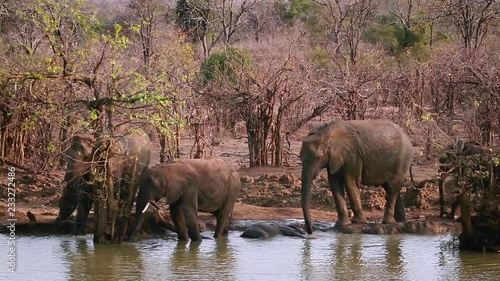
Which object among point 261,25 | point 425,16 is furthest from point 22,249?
point 261,25

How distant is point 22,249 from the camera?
620 inches

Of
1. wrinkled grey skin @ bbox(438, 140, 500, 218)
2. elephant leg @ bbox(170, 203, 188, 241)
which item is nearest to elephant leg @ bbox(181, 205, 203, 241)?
elephant leg @ bbox(170, 203, 188, 241)

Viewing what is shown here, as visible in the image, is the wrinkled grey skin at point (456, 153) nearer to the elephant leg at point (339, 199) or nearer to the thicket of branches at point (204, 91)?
the thicket of branches at point (204, 91)

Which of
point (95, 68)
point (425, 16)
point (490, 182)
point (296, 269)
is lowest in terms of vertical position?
point (296, 269)

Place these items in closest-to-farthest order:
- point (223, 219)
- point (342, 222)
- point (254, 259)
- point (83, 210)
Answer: point (254, 259) → point (83, 210) → point (223, 219) → point (342, 222)

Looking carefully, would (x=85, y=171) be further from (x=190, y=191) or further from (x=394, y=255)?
(x=394, y=255)

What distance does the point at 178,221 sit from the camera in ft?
55.4

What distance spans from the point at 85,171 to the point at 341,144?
15.5 ft

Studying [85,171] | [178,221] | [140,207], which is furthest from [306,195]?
[85,171]

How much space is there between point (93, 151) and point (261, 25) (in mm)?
44061

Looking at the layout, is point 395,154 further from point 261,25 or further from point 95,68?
point 261,25

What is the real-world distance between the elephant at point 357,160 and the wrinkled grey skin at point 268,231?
517mm

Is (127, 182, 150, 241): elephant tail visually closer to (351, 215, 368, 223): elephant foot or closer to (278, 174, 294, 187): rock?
(351, 215, 368, 223): elephant foot

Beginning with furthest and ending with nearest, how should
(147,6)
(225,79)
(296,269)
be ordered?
(147,6), (225,79), (296,269)
